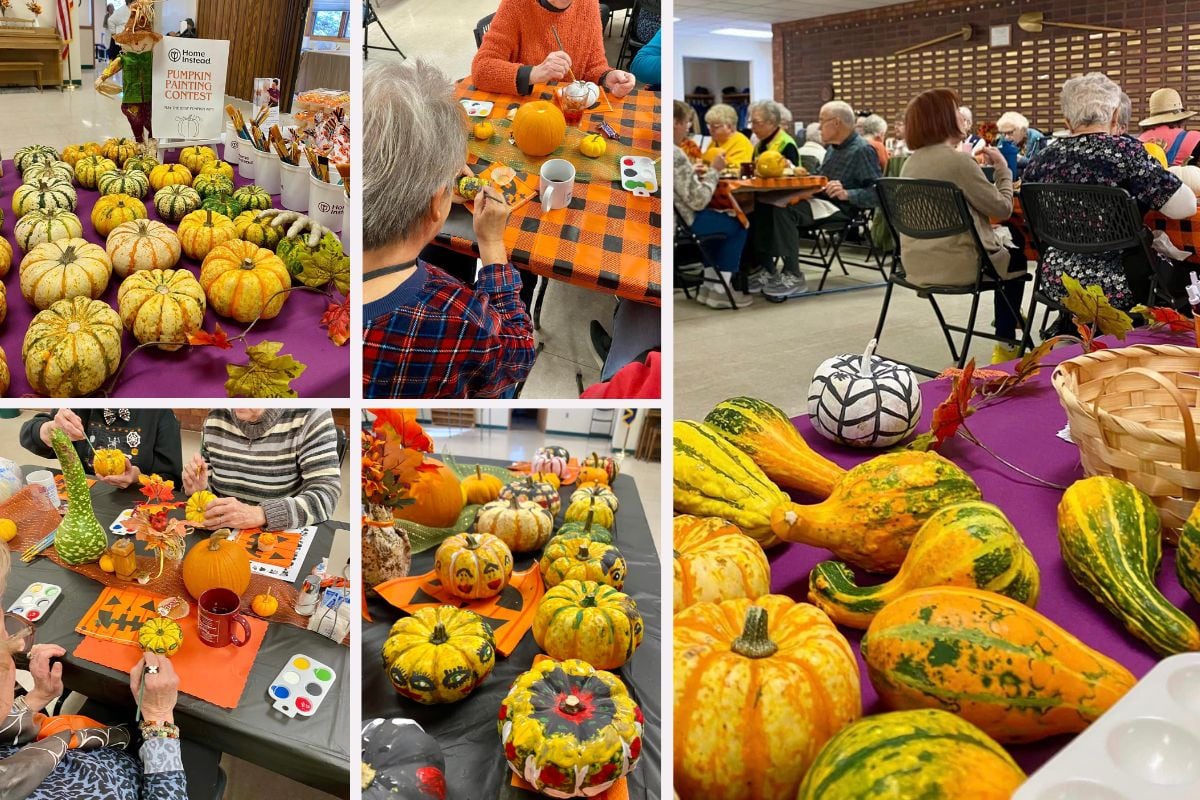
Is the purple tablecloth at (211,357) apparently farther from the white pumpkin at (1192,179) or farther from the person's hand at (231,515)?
the white pumpkin at (1192,179)

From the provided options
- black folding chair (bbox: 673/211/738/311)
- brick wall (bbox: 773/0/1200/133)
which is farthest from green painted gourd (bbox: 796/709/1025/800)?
brick wall (bbox: 773/0/1200/133)

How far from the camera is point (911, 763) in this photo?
589mm

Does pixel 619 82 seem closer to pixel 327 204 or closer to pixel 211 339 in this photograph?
pixel 327 204

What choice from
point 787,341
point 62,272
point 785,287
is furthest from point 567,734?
point 785,287

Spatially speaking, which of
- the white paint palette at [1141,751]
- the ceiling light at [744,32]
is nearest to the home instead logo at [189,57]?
the white paint palette at [1141,751]

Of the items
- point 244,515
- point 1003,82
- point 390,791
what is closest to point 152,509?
point 244,515

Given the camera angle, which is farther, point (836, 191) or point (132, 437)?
point (836, 191)

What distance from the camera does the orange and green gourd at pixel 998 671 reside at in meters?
0.70

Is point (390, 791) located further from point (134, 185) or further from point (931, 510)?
point (134, 185)

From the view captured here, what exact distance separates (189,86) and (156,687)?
106 centimetres

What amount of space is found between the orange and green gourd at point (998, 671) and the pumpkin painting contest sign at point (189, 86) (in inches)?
59.5

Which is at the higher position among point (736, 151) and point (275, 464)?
point (736, 151)

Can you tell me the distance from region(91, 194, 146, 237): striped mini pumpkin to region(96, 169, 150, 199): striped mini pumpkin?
0.11 metres

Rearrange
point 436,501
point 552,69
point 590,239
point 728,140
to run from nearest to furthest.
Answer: point 590,239, point 436,501, point 552,69, point 728,140
